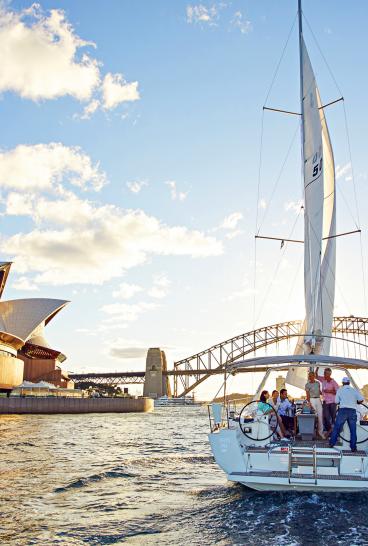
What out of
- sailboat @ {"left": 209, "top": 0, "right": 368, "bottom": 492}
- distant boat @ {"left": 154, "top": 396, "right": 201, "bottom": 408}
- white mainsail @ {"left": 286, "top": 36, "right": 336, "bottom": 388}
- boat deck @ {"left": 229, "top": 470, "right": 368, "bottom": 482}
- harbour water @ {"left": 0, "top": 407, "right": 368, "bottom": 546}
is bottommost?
distant boat @ {"left": 154, "top": 396, "right": 201, "bottom": 408}

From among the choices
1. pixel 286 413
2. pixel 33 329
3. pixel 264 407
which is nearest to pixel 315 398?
pixel 286 413

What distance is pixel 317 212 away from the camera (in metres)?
21.7

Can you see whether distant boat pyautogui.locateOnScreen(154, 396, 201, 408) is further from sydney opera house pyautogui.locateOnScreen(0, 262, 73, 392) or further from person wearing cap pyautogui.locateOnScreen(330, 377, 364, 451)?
person wearing cap pyautogui.locateOnScreen(330, 377, 364, 451)

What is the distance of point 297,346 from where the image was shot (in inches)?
708

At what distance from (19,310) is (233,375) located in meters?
81.9

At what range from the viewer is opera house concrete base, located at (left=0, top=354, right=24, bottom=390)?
65.1m

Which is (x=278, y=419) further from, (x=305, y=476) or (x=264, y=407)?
(x=305, y=476)

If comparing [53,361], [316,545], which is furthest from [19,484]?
[53,361]

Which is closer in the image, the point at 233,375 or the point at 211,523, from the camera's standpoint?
the point at 211,523

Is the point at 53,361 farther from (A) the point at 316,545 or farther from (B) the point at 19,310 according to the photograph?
(A) the point at 316,545

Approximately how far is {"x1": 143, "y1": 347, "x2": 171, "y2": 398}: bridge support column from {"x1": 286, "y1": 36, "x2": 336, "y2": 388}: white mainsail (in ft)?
385

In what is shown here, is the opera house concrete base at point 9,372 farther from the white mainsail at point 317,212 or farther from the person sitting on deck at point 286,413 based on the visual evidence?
the person sitting on deck at point 286,413

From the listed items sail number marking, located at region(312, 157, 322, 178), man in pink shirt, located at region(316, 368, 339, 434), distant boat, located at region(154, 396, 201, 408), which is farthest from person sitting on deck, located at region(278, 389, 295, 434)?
distant boat, located at region(154, 396, 201, 408)

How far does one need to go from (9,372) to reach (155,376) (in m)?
72.8
